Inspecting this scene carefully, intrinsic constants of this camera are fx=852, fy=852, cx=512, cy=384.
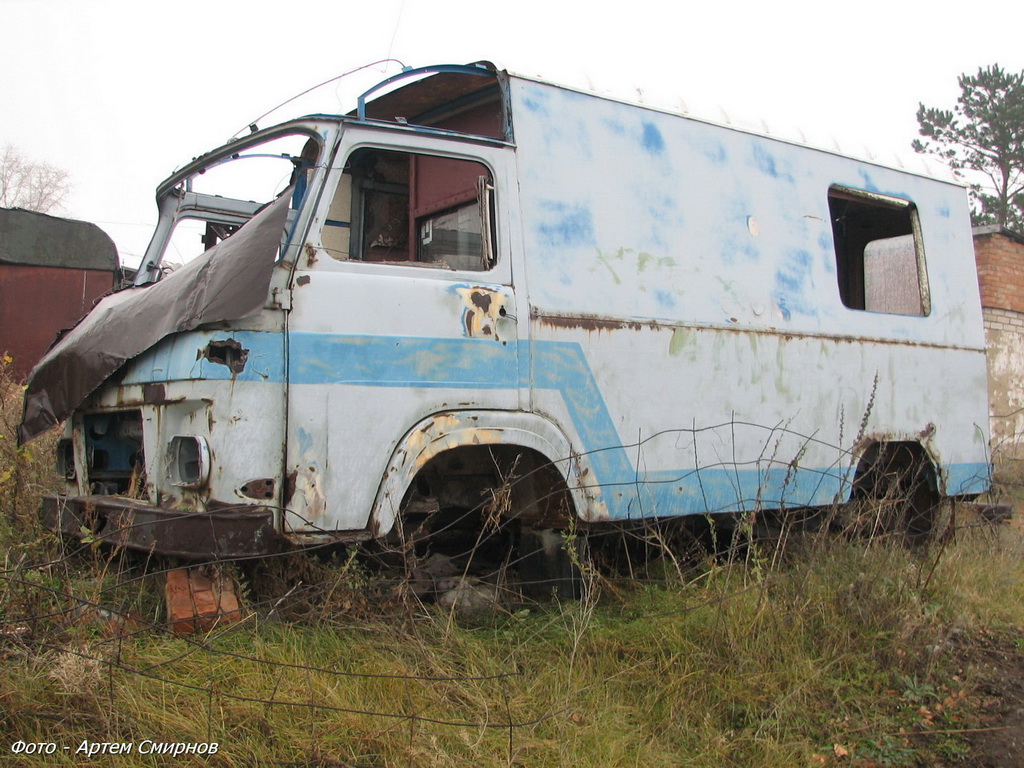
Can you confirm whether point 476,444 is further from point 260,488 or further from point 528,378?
point 260,488

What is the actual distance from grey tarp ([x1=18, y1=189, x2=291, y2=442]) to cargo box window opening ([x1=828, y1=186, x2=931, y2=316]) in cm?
389

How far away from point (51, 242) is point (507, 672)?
33.2ft

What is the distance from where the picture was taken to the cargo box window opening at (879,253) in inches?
236

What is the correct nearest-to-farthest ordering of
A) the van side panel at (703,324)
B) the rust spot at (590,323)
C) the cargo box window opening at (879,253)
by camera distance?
the rust spot at (590,323)
the van side panel at (703,324)
the cargo box window opening at (879,253)

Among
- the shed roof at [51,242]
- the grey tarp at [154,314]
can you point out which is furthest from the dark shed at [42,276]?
the grey tarp at [154,314]

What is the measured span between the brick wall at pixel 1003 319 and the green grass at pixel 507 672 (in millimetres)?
8809

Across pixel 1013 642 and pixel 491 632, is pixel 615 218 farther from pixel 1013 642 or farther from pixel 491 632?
pixel 1013 642

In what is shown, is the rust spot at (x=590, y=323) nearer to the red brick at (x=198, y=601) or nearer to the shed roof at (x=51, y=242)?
the red brick at (x=198, y=601)

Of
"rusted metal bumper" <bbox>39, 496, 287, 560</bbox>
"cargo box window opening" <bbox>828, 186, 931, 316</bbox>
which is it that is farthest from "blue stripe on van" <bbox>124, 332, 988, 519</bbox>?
"cargo box window opening" <bbox>828, 186, 931, 316</bbox>

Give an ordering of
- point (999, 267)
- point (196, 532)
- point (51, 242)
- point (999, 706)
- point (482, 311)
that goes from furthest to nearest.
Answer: point (999, 267) < point (51, 242) < point (482, 311) < point (999, 706) < point (196, 532)

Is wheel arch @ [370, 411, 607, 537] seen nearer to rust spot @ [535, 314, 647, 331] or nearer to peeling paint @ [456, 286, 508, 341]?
peeling paint @ [456, 286, 508, 341]

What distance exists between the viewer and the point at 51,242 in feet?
36.2

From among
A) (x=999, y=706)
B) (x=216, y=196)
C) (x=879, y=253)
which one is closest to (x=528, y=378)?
(x=999, y=706)

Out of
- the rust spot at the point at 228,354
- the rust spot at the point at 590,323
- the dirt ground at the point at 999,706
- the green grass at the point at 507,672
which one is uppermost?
the rust spot at the point at 590,323
